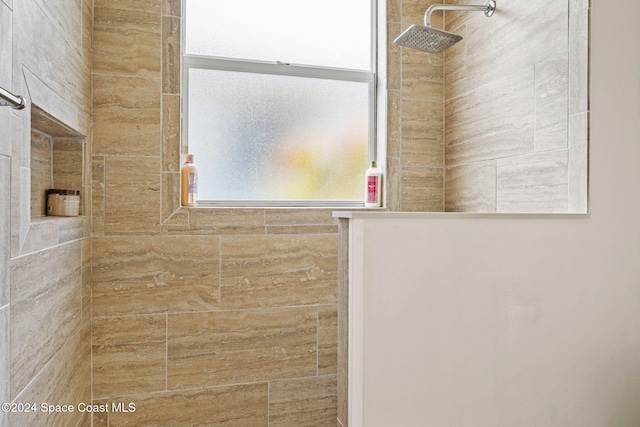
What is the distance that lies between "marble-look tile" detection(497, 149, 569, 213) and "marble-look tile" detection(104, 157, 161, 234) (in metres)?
1.40

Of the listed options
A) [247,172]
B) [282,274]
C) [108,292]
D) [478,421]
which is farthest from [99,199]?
[478,421]

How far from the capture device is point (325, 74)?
6.59 feet

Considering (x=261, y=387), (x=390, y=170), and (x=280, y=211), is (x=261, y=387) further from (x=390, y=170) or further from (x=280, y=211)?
(x=390, y=170)

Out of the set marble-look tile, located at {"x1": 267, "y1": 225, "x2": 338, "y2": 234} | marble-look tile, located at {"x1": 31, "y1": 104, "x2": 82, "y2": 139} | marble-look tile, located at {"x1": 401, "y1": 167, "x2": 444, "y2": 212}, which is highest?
marble-look tile, located at {"x1": 31, "y1": 104, "x2": 82, "y2": 139}

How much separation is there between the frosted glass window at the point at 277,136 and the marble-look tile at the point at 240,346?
1.73 feet

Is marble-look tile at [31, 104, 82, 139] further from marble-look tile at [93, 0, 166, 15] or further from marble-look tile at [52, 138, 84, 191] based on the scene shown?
marble-look tile at [93, 0, 166, 15]

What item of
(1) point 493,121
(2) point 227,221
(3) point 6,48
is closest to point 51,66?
(3) point 6,48

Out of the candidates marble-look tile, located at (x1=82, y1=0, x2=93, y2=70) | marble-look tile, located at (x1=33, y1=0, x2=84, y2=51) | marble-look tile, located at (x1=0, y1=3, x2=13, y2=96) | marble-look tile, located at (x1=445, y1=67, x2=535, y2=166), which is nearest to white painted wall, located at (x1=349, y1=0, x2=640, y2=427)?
marble-look tile, located at (x1=445, y1=67, x2=535, y2=166)

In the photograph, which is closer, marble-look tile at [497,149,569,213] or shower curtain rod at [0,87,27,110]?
shower curtain rod at [0,87,27,110]

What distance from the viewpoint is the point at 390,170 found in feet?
6.51

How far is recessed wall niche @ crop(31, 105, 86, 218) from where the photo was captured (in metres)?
1.27

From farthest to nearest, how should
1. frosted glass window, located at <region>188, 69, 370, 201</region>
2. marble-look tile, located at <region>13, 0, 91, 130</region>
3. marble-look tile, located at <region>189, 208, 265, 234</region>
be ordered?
1. frosted glass window, located at <region>188, 69, 370, 201</region>
2. marble-look tile, located at <region>189, 208, 265, 234</region>
3. marble-look tile, located at <region>13, 0, 91, 130</region>

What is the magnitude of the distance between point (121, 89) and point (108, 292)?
0.80 meters

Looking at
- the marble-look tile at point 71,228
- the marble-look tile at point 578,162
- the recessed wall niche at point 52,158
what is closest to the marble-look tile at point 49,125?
the recessed wall niche at point 52,158
